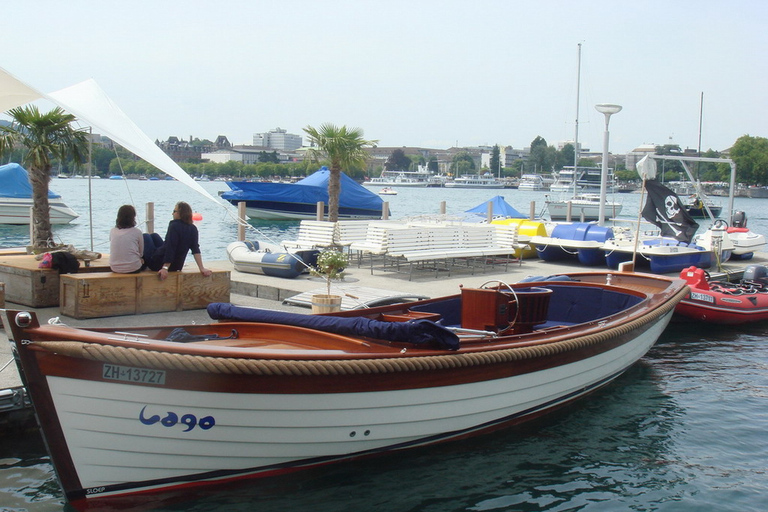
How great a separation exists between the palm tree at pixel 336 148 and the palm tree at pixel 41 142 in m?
9.98

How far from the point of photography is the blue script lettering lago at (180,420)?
5574mm

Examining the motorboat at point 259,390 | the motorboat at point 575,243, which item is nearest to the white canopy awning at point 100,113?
the motorboat at point 259,390

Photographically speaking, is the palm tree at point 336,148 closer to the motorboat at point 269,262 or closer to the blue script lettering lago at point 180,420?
the motorboat at point 269,262

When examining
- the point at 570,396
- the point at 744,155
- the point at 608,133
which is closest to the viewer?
the point at 570,396

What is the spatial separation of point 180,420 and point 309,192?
42182 millimetres

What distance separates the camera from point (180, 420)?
565 centimetres

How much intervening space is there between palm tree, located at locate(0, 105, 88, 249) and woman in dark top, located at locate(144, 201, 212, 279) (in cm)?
307

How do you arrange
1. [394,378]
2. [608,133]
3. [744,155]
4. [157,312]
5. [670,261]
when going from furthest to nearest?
[744,155] → [608,133] → [670,261] → [157,312] → [394,378]

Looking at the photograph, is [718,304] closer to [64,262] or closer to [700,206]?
[64,262]

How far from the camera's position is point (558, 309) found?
1057 cm

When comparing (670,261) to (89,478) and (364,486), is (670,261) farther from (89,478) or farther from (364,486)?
(89,478)

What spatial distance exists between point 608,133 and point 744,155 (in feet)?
403

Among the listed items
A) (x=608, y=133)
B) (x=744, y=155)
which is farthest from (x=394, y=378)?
(x=744, y=155)

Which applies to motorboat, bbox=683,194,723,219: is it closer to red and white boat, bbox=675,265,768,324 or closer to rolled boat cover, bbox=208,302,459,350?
red and white boat, bbox=675,265,768,324
